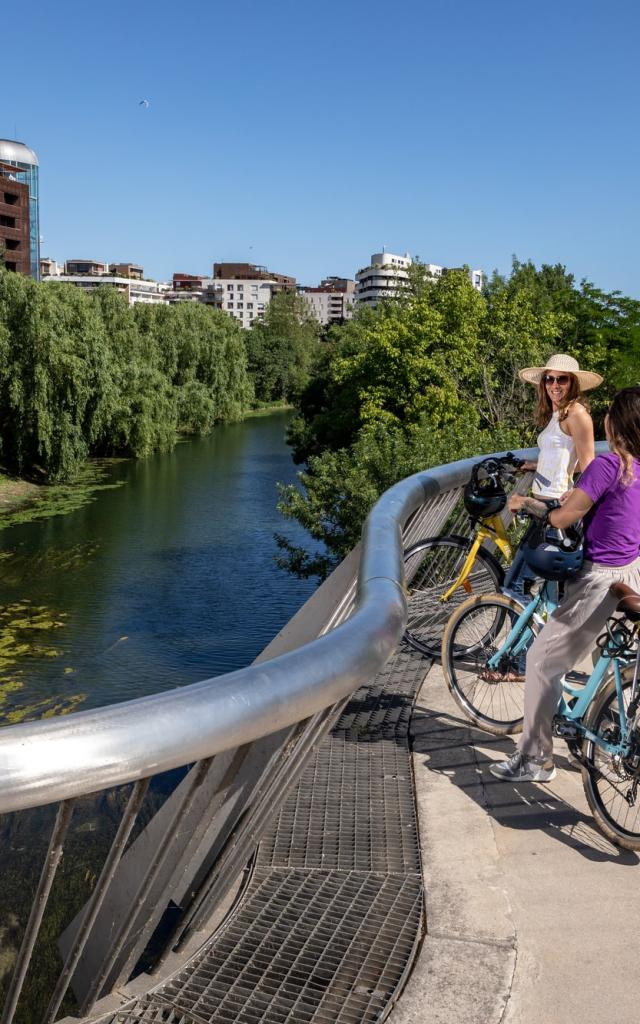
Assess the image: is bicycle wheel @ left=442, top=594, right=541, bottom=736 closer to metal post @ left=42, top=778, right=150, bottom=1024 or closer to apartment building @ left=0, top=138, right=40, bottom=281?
metal post @ left=42, top=778, right=150, bottom=1024

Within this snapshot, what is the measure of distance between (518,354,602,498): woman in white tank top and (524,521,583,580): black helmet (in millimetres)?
886

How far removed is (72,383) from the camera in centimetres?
3531

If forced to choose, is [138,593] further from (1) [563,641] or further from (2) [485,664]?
(1) [563,641]

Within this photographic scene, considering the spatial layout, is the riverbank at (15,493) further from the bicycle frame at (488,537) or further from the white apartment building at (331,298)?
the white apartment building at (331,298)

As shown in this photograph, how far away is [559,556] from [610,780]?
74 centimetres

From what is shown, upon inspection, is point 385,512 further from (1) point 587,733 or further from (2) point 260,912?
(2) point 260,912

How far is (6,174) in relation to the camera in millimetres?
84688

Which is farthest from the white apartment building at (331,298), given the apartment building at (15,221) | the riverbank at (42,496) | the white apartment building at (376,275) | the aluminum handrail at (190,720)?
the aluminum handrail at (190,720)

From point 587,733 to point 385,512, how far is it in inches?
39.1

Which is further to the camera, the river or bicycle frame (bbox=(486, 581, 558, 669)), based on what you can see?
the river

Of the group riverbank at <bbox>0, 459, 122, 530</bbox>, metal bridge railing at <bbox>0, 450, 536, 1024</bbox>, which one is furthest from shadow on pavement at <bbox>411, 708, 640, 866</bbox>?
riverbank at <bbox>0, 459, 122, 530</bbox>

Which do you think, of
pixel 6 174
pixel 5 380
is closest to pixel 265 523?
pixel 5 380

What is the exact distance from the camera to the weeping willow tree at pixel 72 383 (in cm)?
3419

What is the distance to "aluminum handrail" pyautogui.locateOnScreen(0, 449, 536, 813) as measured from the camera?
1.34 meters
